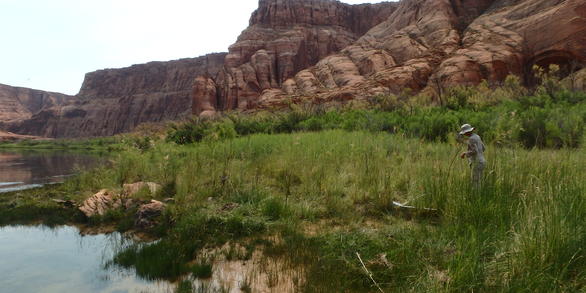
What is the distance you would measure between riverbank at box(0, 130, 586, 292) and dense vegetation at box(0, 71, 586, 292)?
2 cm

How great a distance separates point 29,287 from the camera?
3.68 meters

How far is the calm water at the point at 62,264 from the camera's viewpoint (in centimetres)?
361

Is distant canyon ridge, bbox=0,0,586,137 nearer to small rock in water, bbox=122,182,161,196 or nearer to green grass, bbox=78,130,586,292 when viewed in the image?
green grass, bbox=78,130,586,292

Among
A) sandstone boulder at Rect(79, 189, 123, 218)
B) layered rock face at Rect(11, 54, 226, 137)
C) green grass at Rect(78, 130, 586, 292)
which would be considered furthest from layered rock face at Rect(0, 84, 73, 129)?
green grass at Rect(78, 130, 586, 292)

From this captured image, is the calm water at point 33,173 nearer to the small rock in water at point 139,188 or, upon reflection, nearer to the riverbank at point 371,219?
the small rock in water at point 139,188

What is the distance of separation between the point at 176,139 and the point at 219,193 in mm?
10465

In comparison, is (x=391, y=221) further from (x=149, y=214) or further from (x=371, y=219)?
(x=149, y=214)

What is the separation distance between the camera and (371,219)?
4.63 meters

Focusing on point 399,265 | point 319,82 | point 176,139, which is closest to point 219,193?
point 399,265

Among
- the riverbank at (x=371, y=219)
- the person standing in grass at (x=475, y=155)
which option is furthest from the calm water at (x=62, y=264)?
the person standing in grass at (x=475, y=155)

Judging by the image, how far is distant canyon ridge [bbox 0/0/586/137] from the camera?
26.2 meters

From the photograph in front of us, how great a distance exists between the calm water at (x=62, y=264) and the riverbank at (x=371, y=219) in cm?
27

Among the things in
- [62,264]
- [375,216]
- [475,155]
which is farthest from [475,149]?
[62,264]

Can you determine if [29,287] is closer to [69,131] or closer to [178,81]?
[178,81]
